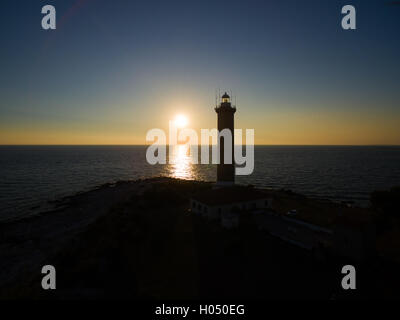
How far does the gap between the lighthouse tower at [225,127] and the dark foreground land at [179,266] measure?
6.16 m

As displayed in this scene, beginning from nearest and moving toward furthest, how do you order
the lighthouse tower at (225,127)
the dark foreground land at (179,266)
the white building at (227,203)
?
the dark foreground land at (179,266), the white building at (227,203), the lighthouse tower at (225,127)

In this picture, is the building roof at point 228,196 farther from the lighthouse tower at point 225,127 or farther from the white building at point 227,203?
the lighthouse tower at point 225,127

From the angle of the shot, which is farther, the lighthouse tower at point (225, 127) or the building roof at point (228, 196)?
the lighthouse tower at point (225, 127)

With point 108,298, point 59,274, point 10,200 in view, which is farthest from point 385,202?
point 10,200

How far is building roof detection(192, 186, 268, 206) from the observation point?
22.9 metres

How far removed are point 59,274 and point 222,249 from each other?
33.4 ft

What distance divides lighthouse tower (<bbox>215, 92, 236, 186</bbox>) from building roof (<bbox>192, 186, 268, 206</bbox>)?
1.83 meters

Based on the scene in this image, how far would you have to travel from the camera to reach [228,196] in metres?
23.6

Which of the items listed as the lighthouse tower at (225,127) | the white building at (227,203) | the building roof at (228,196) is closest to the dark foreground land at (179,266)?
the white building at (227,203)

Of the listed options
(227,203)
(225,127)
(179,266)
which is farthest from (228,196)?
(179,266)

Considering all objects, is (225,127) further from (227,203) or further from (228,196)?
(227,203)

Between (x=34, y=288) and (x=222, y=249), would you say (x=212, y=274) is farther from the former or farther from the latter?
(x=34, y=288)

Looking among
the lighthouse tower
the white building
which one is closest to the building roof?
the white building

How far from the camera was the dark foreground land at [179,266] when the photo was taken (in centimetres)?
1220
